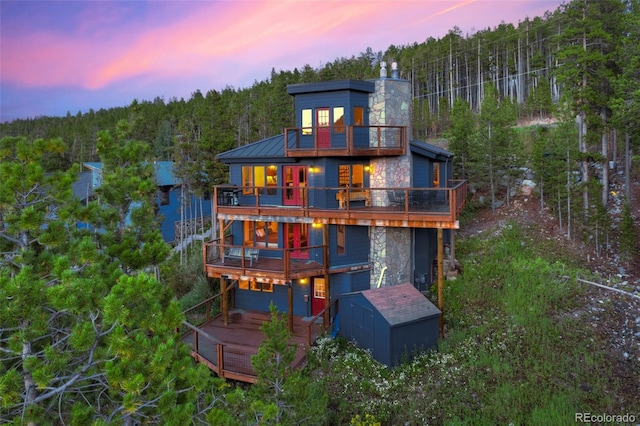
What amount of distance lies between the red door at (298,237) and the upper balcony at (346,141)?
3.14 m

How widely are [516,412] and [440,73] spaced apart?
5849cm

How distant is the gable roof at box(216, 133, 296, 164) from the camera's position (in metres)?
17.5

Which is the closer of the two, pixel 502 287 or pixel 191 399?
pixel 191 399

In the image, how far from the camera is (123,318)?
16.3ft

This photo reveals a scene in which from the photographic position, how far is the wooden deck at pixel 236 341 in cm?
1272

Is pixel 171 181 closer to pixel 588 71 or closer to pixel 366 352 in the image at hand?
pixel 366 352

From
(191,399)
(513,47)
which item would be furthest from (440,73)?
(191,399)

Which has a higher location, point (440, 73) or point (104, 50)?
point (440, 73)

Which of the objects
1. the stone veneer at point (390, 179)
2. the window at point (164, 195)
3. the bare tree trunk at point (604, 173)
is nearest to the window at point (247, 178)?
the stone veneer at point (390, 179)

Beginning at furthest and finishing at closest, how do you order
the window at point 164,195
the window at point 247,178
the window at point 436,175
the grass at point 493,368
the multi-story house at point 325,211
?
the window at point 164,195 < the window at point 436,175 < the window at point 247,178 < the multi-story house at point 325,211 < the grass at point 493,368

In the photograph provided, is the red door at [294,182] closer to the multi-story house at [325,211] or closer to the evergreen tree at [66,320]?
the multi-story house at [325,211]

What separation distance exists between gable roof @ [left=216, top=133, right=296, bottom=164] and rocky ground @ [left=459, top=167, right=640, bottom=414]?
1216 cm

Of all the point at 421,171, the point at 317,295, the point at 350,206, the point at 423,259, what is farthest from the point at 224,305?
the point at 421,171

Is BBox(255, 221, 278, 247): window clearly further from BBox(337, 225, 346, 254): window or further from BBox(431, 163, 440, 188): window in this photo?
BBox(431, 163, 440, 188): window
